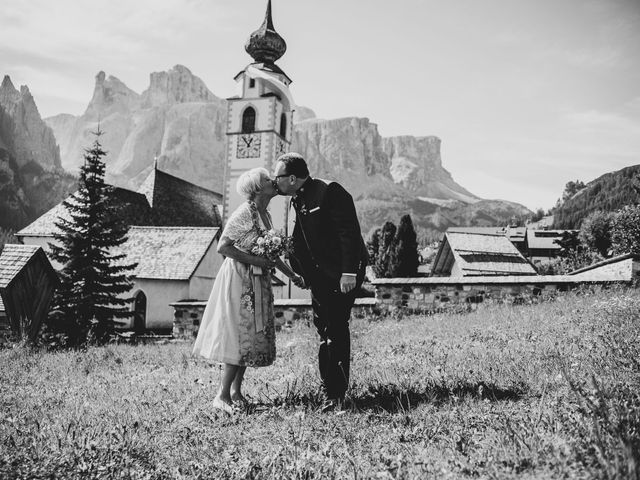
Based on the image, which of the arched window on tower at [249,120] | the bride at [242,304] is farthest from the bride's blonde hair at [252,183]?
the arched window on tower at [249,120]

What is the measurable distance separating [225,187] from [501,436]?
32.1m

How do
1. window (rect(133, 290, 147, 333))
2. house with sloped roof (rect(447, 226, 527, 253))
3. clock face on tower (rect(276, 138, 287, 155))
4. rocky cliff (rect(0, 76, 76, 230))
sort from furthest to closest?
rocky cliff (rect(0, 76, 76, 230)), house with sloped roof (rect(447, 226, 527, 253)), clock face on tower (rect(276, 138, 287, 155)), window (rect(133, 290, 147, 333))

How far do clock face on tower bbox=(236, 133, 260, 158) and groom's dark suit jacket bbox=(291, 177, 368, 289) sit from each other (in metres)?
31.4

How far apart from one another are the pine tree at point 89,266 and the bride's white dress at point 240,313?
15.2 meters

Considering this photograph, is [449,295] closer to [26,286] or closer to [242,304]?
[242,304]

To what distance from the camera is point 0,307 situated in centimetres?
1250

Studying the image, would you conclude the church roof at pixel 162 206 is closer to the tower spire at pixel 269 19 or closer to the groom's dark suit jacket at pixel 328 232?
the tower spire at pixel 269 19

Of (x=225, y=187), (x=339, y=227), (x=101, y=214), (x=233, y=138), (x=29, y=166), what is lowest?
(x=339, y=227)

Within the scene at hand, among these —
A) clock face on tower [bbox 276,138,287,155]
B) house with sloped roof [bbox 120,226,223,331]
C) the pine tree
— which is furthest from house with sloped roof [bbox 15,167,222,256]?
the pine tree

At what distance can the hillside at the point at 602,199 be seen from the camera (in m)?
89.1

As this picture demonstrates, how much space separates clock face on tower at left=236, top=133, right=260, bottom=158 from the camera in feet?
115

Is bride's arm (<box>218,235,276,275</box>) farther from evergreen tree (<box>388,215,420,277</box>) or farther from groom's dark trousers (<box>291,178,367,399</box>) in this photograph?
evergreen tree (<box>388,215,420,277</box>)

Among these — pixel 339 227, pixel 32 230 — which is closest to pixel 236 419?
pixel 339 227

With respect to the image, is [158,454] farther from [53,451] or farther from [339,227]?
[339,227]
